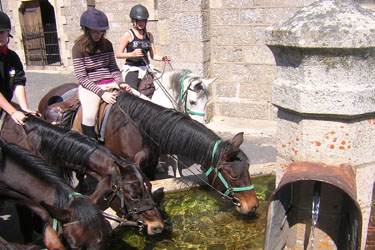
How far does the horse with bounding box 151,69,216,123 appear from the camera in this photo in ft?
16.1

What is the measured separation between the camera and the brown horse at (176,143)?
11.3ft

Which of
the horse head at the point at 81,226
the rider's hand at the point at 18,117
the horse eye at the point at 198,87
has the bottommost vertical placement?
the horse head at the point at 81,226

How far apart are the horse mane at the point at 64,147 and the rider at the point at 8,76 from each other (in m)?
0.41

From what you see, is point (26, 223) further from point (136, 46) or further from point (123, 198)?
point (136, 46)

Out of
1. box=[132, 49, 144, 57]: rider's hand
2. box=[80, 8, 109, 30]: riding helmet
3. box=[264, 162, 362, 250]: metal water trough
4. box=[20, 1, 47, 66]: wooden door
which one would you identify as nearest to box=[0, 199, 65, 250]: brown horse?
box=[264, 162, 362, 250]: metal water trough

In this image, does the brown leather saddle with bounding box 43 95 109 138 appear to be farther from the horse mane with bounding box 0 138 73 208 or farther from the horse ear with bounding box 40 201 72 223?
the horse ear with bounding box 40 201 72 223

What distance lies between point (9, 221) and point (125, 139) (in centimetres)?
162

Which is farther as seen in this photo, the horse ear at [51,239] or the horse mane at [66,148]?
the horse mane at [66,148]

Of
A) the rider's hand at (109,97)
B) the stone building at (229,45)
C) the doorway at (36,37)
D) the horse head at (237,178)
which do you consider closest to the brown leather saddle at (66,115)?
the rider's hand at (109,97)

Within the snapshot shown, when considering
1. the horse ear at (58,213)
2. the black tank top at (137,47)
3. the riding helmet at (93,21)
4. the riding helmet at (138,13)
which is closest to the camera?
the horse ear at (58,213)

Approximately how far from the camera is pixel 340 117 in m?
2.16

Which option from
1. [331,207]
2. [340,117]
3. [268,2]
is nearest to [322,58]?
[340,117]

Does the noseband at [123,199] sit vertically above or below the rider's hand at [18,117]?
below

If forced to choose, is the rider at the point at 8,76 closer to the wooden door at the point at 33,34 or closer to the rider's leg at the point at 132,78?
the rider's leg at the point at 132,78
